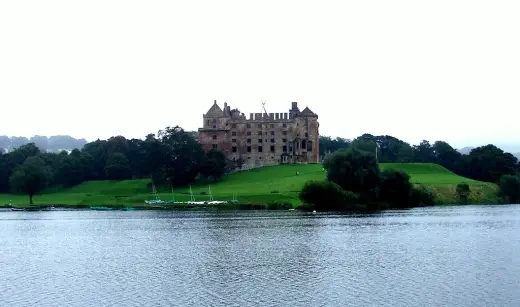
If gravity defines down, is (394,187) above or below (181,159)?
below

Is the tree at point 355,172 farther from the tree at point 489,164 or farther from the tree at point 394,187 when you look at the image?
the tree at point 489,164

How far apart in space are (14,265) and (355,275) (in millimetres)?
27756

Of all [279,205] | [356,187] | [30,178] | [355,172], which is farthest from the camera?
[30,178]

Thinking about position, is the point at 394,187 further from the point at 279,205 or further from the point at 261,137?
the point at 261,137

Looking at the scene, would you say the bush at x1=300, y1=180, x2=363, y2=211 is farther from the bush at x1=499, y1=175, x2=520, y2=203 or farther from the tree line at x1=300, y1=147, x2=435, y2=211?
the bush at x1=499, y1=175, x2=520, y2=203

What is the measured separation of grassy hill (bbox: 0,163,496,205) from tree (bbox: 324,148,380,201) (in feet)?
29.8

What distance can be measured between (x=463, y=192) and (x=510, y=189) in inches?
384

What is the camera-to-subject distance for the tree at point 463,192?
424 ft

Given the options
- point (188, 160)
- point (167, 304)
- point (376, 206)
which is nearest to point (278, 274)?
point (167, 304)

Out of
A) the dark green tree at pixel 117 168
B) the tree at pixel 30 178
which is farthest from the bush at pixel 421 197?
the dark green tree at pixel 117 168

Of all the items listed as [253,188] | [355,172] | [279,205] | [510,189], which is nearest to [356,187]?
[355,172]

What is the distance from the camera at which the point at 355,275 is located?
49000 mm

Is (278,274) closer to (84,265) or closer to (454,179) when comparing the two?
(84,265)

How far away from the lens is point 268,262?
55906 millimetres
